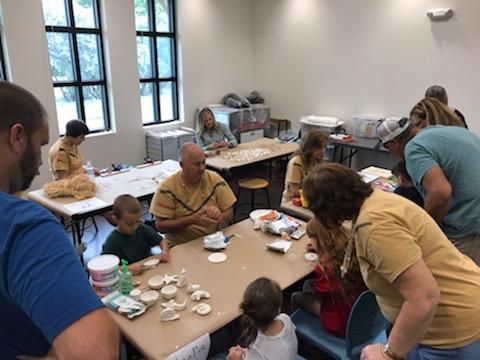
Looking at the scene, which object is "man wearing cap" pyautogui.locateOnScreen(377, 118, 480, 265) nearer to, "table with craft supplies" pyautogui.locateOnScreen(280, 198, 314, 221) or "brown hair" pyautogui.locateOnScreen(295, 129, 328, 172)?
"table with craft supplies" pyautogui.locateOnScreen(280, 198, 314, 221)

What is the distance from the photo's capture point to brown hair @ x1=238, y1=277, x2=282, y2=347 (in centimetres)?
162

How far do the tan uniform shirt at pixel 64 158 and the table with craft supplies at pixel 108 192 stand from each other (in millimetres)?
244

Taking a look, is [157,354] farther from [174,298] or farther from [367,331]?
[367,331]

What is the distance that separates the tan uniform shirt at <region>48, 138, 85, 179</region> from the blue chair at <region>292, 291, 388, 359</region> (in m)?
2.64

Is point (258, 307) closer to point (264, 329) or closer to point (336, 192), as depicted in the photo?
point (264, 329)

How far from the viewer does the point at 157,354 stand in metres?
1.48

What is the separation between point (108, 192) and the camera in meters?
3.41

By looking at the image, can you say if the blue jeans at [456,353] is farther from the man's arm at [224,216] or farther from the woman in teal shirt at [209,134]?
the woman in teal shirt at [209,134]

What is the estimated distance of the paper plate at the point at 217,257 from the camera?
2.16 m

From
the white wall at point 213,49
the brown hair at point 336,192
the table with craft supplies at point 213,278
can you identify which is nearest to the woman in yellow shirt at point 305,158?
the table with craft supplies at point 213,278

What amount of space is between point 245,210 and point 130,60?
105 inches

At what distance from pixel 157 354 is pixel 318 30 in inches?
220

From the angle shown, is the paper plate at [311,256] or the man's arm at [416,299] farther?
the paper plate at [311,256]

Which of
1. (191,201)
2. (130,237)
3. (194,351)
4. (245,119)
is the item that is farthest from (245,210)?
(194,351)
